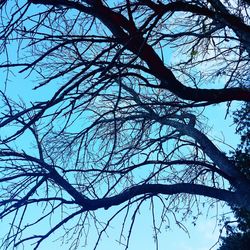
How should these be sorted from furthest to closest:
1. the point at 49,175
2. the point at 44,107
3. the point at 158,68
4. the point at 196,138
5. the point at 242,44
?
the point at 196,138 < the point at 242,44 < the point at 49,175 < the point at 158,68 < the point at 44,107

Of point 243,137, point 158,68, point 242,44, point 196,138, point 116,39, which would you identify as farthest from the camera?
point 243,137

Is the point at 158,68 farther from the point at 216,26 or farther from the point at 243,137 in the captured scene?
the point at 243,137

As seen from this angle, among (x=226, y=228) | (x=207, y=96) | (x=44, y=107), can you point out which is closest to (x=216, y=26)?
(x=207, y=96)

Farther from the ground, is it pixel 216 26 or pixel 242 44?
pixel 216 26

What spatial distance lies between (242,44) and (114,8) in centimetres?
187

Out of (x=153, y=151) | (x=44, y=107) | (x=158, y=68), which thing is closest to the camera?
(x=44, y=107)

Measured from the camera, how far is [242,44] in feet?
18.8

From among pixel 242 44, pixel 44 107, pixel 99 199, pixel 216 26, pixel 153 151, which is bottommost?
pixel 44 107

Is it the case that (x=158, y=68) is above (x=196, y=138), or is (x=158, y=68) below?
below

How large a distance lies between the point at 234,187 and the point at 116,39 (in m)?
3.80

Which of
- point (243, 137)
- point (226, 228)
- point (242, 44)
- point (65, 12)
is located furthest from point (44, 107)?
point (243, 137)

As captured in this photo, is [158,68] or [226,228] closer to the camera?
[158,68]

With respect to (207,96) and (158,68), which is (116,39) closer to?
(158,68)

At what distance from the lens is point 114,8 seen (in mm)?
4926
